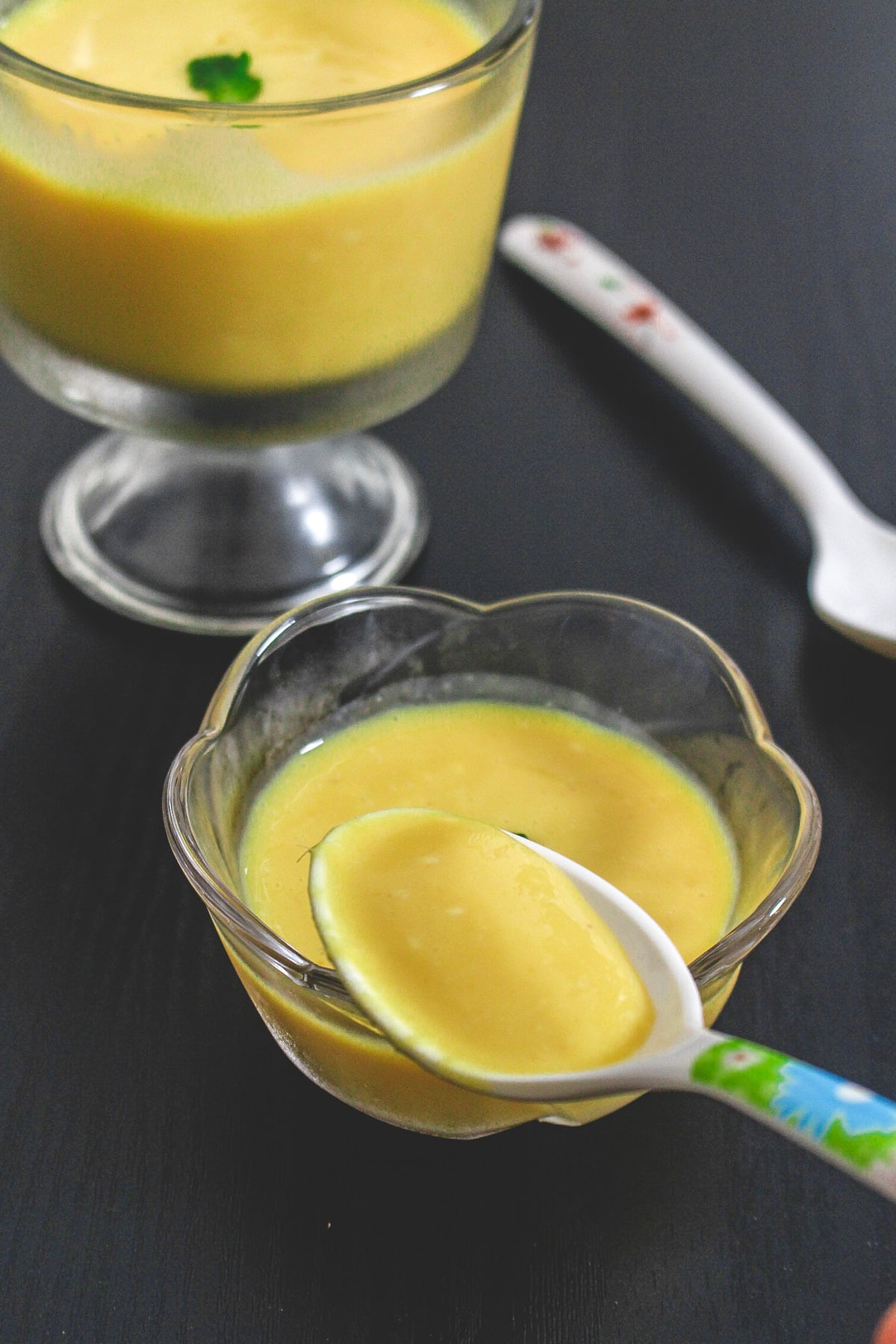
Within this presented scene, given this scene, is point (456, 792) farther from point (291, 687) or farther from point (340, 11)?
point (340, 11)

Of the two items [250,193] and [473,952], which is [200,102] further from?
[473,952]

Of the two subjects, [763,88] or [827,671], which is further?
[763,88]

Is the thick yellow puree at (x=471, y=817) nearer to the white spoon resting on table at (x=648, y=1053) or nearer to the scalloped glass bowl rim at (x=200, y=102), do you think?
the white spoon resting on table at (x=648, y=1053)

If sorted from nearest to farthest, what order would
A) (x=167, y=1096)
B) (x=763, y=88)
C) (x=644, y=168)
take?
1. (x=167, y=1096)
2. (x=644, y=168)
3. (x=763, y=88)

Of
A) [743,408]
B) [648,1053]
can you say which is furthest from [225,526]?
[648,1053]

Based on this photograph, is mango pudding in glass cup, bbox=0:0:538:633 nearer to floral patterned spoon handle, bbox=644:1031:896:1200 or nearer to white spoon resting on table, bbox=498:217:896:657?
white spoon resting on table, bbox=498:217:896:657

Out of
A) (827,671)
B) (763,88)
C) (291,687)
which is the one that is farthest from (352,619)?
(763,88)

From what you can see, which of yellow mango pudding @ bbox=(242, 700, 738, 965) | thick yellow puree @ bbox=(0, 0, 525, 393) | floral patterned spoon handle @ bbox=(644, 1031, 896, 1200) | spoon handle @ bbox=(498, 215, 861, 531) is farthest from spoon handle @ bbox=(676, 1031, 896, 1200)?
spoon handle @ bbox=(498, 215, 861, 531)
